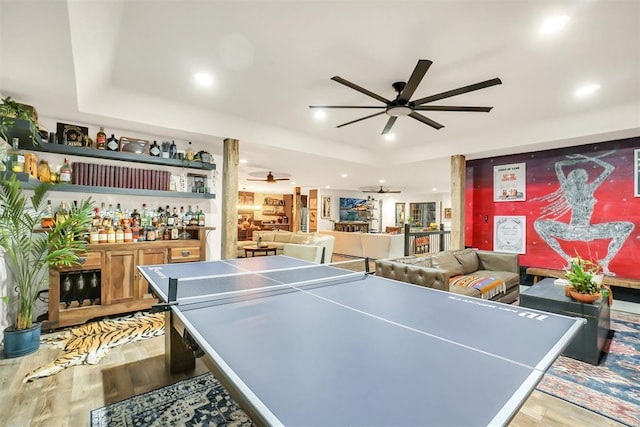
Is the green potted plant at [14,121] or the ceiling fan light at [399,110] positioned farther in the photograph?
the ceiling fan light at [399,110]

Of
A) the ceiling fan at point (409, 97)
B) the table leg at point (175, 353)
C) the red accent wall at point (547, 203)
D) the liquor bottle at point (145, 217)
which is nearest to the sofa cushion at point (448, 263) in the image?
the ceiling fan at point (409, 97)

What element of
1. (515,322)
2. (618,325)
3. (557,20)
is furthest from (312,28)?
(618,325)

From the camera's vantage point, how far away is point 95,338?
3158 millimetres

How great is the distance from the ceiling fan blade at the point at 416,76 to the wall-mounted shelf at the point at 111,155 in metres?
3.11

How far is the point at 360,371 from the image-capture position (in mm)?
930

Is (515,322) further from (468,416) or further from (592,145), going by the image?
(592,145)

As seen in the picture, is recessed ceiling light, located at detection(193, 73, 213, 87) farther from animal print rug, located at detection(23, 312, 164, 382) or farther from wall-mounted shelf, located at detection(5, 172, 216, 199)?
animal print rug, located at detection(23, 312, 164, 382)

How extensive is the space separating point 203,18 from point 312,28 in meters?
0.88

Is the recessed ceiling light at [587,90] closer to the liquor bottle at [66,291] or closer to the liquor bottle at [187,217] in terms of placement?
the liquor bottle at [187,217]

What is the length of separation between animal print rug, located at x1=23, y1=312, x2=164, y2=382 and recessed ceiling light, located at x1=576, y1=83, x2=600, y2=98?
5.65 metres

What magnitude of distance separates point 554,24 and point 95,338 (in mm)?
5167

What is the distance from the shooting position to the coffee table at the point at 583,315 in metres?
2.71

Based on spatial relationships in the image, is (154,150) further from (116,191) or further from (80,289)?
(80,289)

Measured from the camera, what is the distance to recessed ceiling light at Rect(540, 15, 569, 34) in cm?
235
